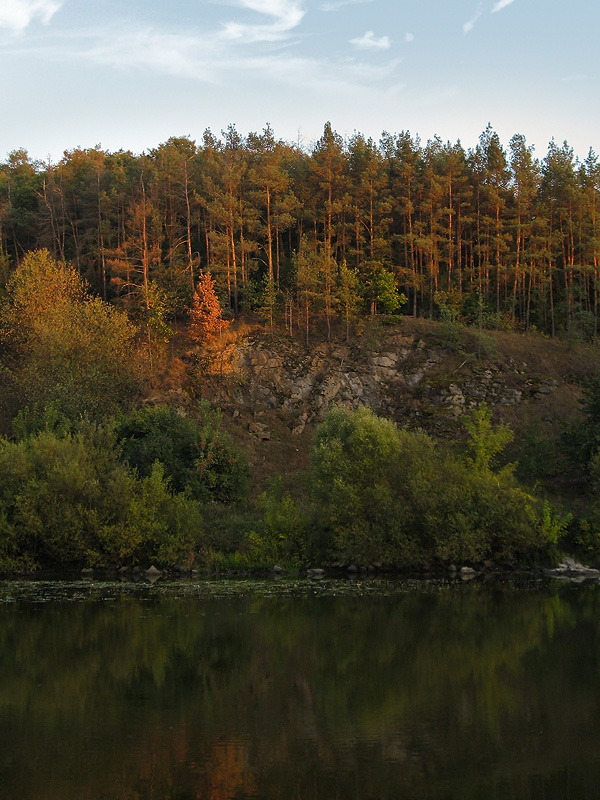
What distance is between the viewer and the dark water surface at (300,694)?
43.0 ft

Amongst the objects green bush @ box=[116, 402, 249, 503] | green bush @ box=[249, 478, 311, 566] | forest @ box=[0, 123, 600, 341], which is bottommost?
green bush @ box=[249, 478, 311, 566]

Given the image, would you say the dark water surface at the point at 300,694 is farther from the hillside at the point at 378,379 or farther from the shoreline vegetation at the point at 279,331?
the hillside at the point at 378,379

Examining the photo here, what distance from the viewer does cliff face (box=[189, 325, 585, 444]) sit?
57.9 meters

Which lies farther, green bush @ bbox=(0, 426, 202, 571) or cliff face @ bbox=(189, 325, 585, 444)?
cliff face @ bbox=(189, 325, 585, 444)

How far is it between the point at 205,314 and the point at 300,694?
141ft

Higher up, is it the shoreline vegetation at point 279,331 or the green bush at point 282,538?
the shoreline vegetation at point 279,331

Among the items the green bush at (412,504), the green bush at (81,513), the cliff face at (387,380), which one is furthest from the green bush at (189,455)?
the cliff face at (387,380)

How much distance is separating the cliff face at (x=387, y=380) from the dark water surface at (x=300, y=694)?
87.4 ft

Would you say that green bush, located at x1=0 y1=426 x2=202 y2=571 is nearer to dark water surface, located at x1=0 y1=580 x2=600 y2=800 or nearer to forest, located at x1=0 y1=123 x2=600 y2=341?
dark water surface, located at x1=0 y1=580 x2=600 y2=800

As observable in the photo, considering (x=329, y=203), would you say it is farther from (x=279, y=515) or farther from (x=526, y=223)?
(x=279, y=515)

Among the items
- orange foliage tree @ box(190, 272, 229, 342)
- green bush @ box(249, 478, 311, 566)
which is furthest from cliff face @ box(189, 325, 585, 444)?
green bush @ box(249, 478, 311, 566)

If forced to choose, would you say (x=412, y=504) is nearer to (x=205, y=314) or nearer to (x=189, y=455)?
(x=189, y=455)

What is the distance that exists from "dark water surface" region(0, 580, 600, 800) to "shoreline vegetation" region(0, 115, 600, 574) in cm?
566

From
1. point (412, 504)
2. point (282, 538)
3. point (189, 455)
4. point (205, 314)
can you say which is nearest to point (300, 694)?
point (412, 504)
